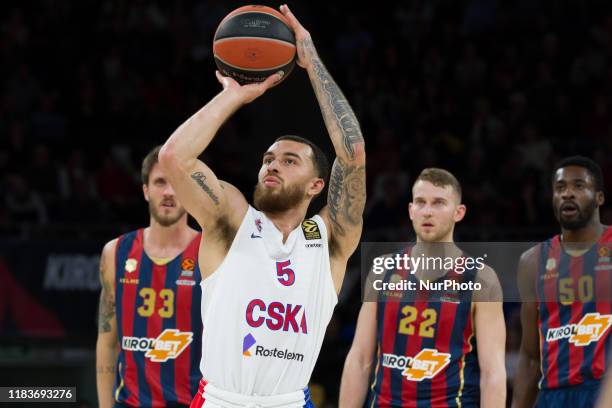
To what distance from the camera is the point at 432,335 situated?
19.8 ft

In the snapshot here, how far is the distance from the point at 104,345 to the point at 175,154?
8.06ft

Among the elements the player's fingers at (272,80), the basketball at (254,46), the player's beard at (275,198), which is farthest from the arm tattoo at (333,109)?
the player's beard at (275,198)

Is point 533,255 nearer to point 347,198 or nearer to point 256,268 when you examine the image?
point 347,198

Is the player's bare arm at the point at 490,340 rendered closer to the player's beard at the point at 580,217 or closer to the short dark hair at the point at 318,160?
the player's beard at the point at 580,217

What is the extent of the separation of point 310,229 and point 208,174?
0.66 metres

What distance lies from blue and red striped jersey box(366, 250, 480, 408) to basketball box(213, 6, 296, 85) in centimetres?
194

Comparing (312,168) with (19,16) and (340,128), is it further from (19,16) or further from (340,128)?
(19,16)

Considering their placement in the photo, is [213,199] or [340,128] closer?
[213,199]

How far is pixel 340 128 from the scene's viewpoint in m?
4.91

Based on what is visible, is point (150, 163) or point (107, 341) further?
point (150, 163)

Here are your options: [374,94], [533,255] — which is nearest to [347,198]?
[533,255]

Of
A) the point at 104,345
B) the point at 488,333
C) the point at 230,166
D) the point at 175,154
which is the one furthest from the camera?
the point at 230,166

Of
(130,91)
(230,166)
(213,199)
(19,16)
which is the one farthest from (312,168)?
(19,16)

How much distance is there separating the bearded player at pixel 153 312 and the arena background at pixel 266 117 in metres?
3.05
